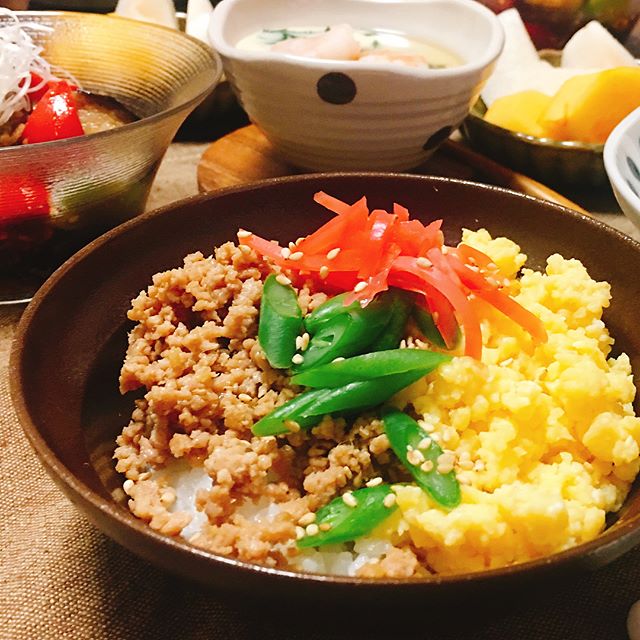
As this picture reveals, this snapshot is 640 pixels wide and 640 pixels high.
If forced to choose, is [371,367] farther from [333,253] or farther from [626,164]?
[626,164]

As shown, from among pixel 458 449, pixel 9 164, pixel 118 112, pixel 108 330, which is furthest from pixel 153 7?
pixel 458 449

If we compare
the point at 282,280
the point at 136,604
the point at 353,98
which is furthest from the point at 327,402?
the point at 353,98

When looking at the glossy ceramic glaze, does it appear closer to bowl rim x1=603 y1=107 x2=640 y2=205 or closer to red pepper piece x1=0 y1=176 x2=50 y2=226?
bowl rim x1=603 y1=107 x2=640 y2=205

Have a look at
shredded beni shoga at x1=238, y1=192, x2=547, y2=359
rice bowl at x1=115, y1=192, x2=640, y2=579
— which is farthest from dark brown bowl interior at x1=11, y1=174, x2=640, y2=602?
shredded beni shoga at x1=238, y1=192, x2=547, y2=359

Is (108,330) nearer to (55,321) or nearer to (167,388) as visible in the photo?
(55,321)

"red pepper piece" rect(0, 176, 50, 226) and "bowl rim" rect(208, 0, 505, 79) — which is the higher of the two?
"bowl rim" rect(208, 0, 505, 79)

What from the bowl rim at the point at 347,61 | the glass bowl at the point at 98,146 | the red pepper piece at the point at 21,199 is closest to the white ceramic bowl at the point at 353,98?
the bowl rim at the point at 347,61
